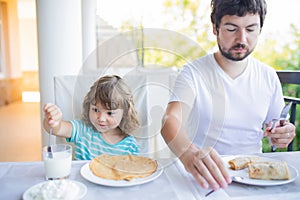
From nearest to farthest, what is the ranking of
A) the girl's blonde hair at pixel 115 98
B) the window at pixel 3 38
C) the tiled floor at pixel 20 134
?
1. the girl's blonde hair at pixel 115 98
2. the tiled floor at pixel 20 134
3. the window at pixel 3 38

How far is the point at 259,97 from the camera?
1212mm

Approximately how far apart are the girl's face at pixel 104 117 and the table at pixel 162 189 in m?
0.27

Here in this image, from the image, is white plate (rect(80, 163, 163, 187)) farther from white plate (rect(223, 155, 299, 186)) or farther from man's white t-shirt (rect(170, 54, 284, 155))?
man's white t-shirt (rect(170, 54, 284, 155))

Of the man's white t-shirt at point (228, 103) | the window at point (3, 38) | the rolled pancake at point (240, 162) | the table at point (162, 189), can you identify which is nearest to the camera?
the table at point (162, 189)

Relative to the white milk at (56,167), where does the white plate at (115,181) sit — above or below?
below

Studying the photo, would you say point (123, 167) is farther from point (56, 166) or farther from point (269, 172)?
point (269, 172)

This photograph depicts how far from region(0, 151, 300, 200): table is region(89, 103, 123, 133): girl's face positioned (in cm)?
27

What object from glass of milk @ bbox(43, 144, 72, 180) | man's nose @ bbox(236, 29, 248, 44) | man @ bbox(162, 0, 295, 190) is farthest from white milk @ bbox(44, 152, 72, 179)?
man's nose @ bbox(236, 29, 248, 44)

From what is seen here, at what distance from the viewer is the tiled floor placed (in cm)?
291

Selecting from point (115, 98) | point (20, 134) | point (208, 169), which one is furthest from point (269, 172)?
point (20, 134)

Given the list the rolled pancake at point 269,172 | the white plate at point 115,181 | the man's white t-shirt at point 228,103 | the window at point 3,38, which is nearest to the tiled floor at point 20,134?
the window at point 3,38

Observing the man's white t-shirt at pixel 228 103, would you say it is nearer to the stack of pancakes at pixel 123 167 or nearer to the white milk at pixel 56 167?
the stack of pancakes at pixel 123 167

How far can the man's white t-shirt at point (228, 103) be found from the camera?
1180 mm

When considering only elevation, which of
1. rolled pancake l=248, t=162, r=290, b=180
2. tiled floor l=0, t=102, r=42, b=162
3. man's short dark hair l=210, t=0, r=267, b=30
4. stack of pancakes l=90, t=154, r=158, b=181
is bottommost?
tiled floor l=0, t=102, r=42, b=162
